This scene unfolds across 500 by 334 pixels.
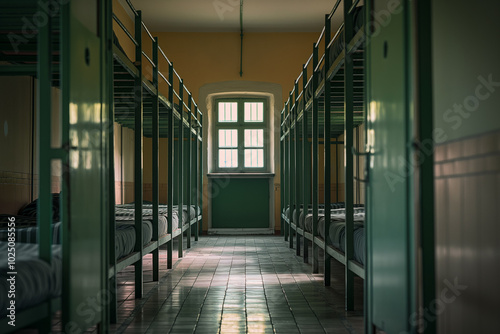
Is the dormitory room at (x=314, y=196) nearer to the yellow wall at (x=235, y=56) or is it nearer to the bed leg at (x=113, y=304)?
the bed leg at (x=113, y=304)

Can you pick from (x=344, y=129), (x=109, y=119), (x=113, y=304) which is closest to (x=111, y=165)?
(x=109, y=119)

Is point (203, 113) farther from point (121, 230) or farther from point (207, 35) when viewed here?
point (121, 230)

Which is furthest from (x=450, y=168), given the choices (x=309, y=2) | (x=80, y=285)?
(x=309, y=2)

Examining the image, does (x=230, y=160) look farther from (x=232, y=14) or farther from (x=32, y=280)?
(x=32, y=280)

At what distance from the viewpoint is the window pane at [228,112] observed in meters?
12.7

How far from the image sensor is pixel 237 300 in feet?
16.0

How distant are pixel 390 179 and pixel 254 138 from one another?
9.82 m

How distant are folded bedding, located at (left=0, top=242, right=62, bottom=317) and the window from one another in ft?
31.6

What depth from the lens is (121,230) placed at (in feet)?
15.2

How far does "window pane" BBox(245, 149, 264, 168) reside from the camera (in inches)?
497

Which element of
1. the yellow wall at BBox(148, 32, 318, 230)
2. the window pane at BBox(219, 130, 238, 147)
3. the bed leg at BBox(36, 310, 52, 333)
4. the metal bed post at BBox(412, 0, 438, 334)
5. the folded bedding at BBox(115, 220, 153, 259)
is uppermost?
the yellow wall at BBox(148, 32, 318, 230)

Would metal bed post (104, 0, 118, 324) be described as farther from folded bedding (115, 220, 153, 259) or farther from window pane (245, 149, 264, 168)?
window pane (245, 149, 264, 168)

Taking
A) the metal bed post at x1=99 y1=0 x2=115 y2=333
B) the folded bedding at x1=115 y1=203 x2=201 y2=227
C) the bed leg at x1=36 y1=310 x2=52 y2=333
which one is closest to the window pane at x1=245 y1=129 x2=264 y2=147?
the folded bedding at x1=115 y1=203 x2=201 y2=227

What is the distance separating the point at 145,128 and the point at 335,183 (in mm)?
4357
